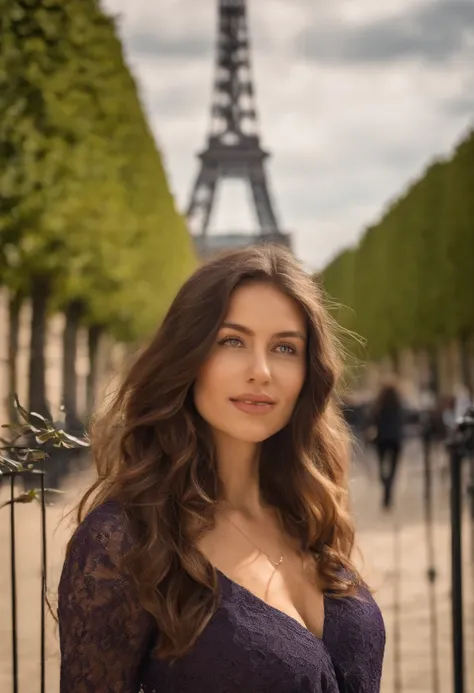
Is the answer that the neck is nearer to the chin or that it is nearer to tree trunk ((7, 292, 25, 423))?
the chin

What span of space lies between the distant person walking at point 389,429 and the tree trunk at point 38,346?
15.4ft

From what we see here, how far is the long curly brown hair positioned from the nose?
0.33 ft

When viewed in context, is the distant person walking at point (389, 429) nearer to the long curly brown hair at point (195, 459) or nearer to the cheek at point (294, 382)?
the long curly brown hair at point (195, 459)

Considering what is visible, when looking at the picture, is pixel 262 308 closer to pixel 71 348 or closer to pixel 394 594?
pixel 394 594

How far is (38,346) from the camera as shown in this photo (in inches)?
752

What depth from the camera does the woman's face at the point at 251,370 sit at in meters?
2.72

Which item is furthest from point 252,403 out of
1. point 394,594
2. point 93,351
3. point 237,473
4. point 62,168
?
point 93,351

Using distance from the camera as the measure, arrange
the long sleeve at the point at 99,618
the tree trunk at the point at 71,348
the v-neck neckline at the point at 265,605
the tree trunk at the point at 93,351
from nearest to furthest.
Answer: the long sleeve at the point at 99,618
the v-neck neckline at the point at 265,605
the tree trunk at the point at 71,348
the tree trunk at the point at 93,351

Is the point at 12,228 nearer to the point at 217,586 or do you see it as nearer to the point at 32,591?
the point at 32,591

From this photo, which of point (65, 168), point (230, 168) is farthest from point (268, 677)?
point (230, 168)

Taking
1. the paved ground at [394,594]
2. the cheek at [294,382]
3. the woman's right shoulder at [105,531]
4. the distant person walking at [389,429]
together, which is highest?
the cheek at [294,382]

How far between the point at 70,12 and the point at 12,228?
3.40 metres

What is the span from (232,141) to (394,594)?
5878cm

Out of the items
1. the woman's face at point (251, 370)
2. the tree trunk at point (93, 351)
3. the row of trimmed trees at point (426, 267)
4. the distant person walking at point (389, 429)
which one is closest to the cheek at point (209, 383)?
the woman's face at point (251, 370)
